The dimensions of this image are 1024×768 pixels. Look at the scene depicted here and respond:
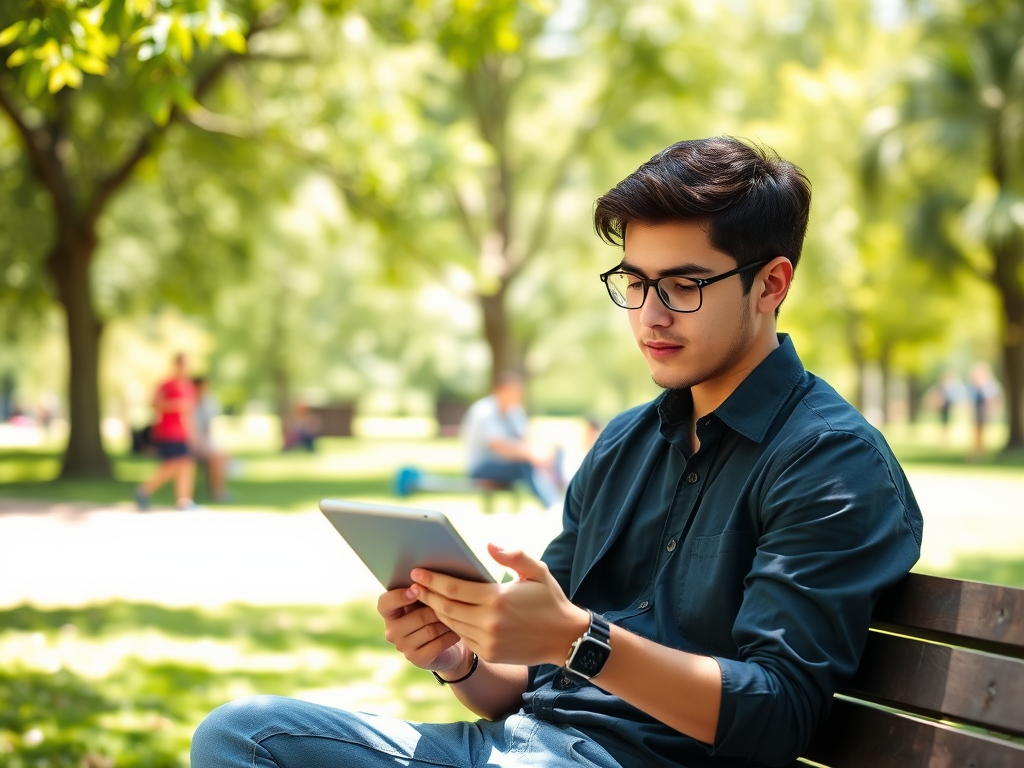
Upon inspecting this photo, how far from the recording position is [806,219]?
2.49m

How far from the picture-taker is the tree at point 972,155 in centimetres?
2388

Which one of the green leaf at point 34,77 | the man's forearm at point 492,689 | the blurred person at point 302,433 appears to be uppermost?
the green leaf at point 34,77

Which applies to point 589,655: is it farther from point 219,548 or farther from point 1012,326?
point 1012,326

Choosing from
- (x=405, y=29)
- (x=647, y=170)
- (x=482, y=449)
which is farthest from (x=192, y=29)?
(x=482, y=449)

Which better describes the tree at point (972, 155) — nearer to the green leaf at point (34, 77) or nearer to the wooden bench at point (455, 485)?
the wooden bench at point (455, 485)

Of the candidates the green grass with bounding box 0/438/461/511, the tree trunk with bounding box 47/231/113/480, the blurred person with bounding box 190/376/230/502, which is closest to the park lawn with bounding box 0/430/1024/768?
the green grass with bounding box 0/438/461/511

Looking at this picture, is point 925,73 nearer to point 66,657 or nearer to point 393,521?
point 66,657

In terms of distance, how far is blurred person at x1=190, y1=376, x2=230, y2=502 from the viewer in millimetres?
16406

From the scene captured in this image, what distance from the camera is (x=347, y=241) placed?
96.2 ft

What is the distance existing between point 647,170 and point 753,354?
43cm

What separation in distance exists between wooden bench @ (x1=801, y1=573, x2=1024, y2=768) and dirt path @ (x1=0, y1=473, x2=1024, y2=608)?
6005 mm

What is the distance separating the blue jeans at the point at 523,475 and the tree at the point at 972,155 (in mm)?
13365

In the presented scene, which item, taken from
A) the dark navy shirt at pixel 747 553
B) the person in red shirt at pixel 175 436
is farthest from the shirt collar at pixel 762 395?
the person in red shirt at pixel 175 436

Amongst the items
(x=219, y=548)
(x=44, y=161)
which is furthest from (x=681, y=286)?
(x=44, y=161)
